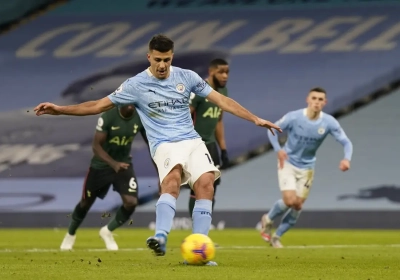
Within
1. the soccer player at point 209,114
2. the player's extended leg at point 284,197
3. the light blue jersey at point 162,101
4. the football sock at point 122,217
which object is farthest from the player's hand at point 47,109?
the player's extended leg at point 284,197

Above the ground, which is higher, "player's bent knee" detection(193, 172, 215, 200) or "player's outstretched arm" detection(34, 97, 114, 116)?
"player's outstretched arm" detection(34, 97, 114, 116)

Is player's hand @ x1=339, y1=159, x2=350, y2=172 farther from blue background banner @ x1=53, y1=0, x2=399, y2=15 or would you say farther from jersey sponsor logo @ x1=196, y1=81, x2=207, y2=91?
blue background banner @ x1=53, y1=0, x2=399, y2=15

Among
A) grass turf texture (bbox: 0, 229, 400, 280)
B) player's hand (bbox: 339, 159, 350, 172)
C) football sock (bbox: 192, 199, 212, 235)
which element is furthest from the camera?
player's hand (bbox: 339, 159, 350, 172)

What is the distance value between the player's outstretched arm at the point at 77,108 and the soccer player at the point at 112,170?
13.8 ft

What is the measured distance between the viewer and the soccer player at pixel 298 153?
44.3 ft

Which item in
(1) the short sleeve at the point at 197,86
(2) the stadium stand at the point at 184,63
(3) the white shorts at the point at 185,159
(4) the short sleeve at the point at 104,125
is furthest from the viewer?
(2) the stadium stand at the point at 184,63

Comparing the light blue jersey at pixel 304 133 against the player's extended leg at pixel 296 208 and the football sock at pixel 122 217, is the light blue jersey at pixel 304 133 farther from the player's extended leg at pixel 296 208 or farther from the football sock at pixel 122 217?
the football sock at pixel 122 217

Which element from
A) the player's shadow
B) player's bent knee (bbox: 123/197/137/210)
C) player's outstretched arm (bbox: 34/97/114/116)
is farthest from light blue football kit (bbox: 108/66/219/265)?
the player's shadow

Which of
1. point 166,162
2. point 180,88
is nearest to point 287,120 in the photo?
point 180,88

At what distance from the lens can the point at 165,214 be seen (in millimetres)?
8094

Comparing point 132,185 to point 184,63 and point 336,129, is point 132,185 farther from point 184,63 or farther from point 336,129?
point 184,63

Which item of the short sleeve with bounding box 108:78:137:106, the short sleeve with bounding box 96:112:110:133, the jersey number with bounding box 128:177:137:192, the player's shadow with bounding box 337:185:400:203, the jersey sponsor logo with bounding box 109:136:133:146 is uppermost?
the player's shadow with bounding box 337:185:400:203

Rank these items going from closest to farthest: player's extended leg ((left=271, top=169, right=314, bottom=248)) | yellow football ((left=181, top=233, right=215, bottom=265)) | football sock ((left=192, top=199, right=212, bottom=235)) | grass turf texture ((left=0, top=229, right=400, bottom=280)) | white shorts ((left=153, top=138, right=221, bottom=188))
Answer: grass turf texture ((left=0, top=229, right=400, bottom=280)), yellow football ((left=181, top=233, right=215, bottom=265)), football sock ((left=192, top=199, right=212, bottom=235)), white shorts ((left=153, top=138, right=221, bottom=188)), player's extended leg ((left=271, top=169, right=314, bottom=248))

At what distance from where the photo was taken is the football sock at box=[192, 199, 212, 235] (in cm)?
Answer: 824
